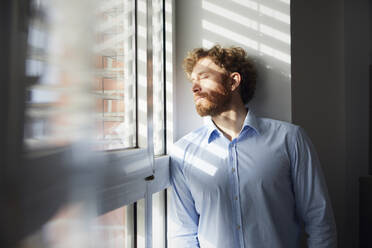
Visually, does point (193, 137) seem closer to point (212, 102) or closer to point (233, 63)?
point (212, 102)

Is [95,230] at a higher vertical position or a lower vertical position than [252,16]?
lower

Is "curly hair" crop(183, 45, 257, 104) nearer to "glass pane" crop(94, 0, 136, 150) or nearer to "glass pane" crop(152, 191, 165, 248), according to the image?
"glass pane" crop(94, 0, 136, 150)

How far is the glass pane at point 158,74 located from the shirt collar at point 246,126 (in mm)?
240

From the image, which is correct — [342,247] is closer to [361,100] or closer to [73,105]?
[361,100]

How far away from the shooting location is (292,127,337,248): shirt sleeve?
1257mm

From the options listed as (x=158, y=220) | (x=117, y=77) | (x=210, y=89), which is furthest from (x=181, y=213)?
(x=117, y=77)

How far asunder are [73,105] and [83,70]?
8 centimetres

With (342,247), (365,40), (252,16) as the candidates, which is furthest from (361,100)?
(252,16)

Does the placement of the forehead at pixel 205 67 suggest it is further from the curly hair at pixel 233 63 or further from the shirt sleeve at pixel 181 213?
the shirt sleeve at pixel 181 213

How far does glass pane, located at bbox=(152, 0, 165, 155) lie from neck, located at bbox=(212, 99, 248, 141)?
0.28 m

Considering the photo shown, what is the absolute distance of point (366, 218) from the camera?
6.36 ft

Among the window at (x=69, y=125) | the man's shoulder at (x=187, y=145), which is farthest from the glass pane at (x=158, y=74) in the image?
the window at (x=69, y=125)

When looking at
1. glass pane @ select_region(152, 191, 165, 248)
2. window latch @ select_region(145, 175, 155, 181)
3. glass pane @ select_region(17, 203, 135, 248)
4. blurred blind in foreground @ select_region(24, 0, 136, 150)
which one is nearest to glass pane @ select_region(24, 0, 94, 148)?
blurred blind in foreground @ select_region(24, 0, 136, 150)

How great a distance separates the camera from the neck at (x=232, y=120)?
1.36 meters
